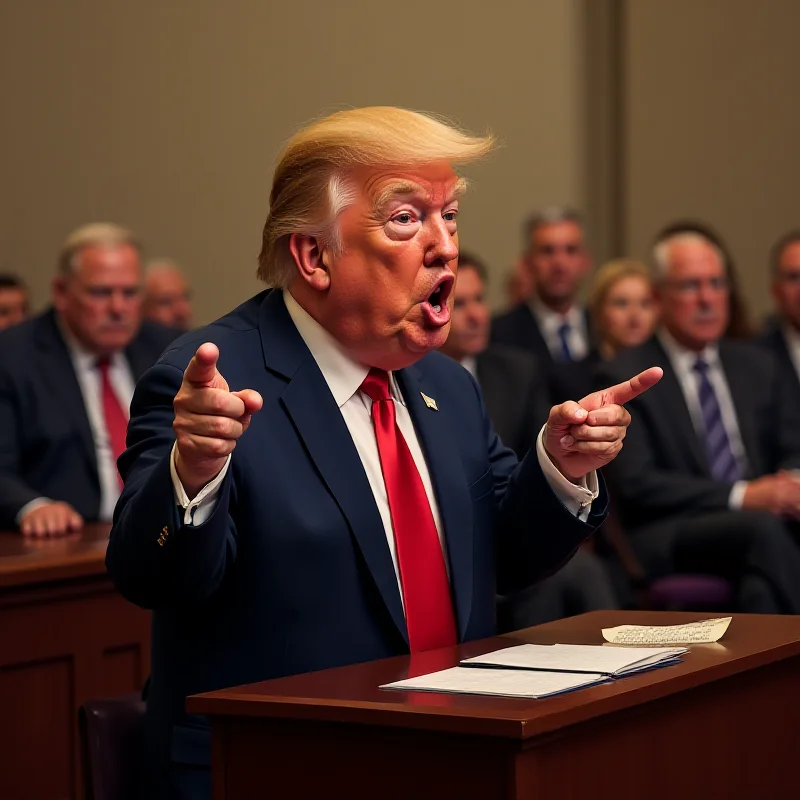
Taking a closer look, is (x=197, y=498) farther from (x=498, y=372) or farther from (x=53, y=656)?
(x=498, y=372)

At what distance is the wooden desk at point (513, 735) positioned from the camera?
1.59 meters

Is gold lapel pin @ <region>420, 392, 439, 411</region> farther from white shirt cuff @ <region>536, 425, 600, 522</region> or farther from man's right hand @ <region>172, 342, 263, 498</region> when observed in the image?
man's right hand @ <region>172, 342, 263, 498</region>

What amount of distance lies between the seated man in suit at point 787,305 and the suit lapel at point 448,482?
345 cm

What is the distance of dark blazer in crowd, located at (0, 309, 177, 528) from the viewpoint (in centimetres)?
458

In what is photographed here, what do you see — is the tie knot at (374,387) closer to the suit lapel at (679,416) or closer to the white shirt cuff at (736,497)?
the white shirt cuff at (736,497)

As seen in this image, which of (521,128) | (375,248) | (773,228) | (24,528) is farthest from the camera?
(521,128)

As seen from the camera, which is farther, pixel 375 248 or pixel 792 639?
pixel 375 248

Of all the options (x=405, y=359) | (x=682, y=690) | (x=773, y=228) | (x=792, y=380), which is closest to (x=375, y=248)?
(x=405, y=359)

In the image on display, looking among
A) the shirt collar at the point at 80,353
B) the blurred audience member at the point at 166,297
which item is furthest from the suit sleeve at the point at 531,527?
the blurred audience member at the point at 166,297

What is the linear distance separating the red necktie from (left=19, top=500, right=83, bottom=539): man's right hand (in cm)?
181

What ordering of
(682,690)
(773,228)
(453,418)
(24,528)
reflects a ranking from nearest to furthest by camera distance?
(682,690) → (453,418) → (24,528) → (773,228)

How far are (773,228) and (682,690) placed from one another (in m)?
7.05

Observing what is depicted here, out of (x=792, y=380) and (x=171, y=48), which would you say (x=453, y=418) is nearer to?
(x=792, y=380)

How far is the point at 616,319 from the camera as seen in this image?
6504 millimetres
